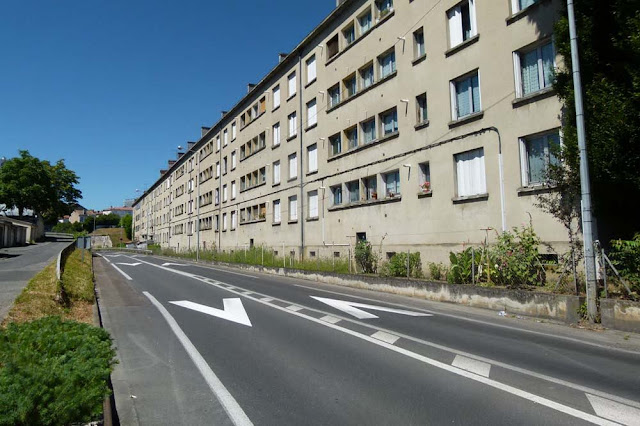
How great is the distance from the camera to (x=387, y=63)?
21.3 m

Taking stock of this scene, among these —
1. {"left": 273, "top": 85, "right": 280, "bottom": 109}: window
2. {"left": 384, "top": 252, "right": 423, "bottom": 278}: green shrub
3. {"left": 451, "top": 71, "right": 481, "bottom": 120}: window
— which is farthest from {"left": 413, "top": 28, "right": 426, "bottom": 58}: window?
{"left": 273, "top": 85, "right": 280, "bottom": 109}: window

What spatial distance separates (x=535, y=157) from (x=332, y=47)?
1601 centimetres

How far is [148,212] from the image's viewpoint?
9331 cm

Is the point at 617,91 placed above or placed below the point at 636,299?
above

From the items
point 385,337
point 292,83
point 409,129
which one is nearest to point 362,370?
point 385,337

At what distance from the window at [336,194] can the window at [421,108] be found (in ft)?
22.6

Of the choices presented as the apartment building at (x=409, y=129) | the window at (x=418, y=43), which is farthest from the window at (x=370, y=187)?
the window at (x=418, y=43)

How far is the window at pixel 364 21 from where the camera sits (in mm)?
23045

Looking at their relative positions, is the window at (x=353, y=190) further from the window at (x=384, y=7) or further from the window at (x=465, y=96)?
the window at (x=384, y=7)

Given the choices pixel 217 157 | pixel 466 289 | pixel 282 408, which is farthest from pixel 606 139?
pixel 217 157

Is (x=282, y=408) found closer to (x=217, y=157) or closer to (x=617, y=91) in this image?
(x=617, y=91)

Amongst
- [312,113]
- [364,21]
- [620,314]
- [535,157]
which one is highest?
[364,21]

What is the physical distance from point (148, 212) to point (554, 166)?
9196 centimetres

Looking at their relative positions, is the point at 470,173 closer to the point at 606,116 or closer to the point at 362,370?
the point at 606,116
